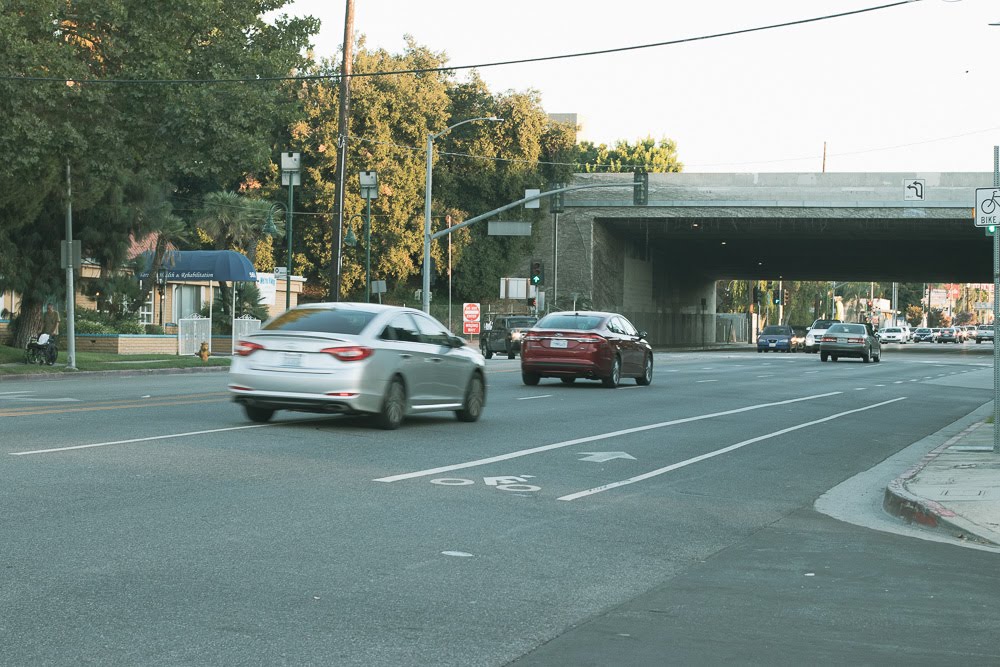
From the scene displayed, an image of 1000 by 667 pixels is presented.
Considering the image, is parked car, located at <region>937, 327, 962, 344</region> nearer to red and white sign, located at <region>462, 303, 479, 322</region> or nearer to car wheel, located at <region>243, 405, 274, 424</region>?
red and white sign, located at <region>462, 303, 479, 322</region>

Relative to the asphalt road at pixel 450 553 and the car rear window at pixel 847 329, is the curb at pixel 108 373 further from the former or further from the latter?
the car rear window at pixel 847 329

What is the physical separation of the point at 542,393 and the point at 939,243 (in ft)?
175

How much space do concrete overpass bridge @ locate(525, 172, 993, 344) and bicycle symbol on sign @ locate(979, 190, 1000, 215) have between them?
40848mm

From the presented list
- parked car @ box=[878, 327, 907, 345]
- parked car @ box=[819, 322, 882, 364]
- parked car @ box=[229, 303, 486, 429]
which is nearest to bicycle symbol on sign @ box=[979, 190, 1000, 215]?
parked car @ box=[229, 303, 486, 429]

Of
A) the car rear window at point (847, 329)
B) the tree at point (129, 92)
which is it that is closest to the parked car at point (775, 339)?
the car rear window at point (847, 329)

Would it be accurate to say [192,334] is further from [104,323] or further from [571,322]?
[571,322]

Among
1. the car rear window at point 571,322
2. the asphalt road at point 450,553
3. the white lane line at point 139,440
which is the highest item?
the car rear window at point 571,322

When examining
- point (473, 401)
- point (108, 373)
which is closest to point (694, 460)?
point (473, 401)

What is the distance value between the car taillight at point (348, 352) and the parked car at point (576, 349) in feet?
39.1

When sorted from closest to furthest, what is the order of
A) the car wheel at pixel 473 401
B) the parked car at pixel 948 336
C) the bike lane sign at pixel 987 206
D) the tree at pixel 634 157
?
the bike lane sign at pixel 987 206, the car wheel at pixel 473 401, the tree at pixel 634 157, the parked car at pixel 948 336

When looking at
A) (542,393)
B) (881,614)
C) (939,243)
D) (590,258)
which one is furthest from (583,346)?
(939,243)

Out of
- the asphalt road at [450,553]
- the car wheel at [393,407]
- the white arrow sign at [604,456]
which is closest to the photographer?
the asphalt road at [450,553]

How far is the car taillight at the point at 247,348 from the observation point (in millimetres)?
16359

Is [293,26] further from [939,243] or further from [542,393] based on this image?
[939,243]
